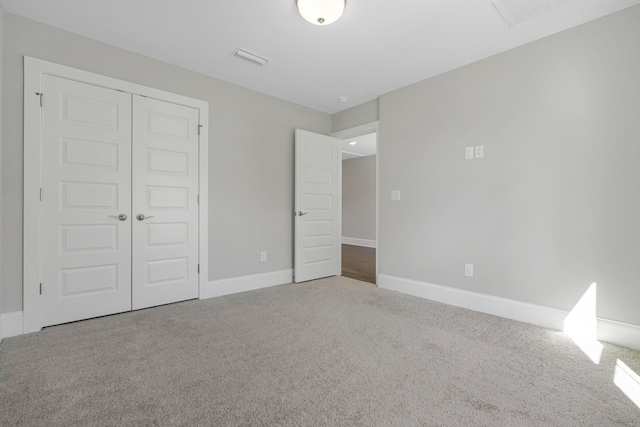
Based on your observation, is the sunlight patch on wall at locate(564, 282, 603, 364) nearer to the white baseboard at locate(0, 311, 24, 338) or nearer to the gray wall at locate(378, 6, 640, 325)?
the gray wall at locate(378, 6, 640, 325)

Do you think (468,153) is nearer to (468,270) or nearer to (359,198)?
(468,270)

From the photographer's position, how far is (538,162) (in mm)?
2592

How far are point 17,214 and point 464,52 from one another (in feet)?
13.8

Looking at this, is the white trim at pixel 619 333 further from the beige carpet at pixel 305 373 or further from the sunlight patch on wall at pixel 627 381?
the sunlight patch on wall at pixel 627 381

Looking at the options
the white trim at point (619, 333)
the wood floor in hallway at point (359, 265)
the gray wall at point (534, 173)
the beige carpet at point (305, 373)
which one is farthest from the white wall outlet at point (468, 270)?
the wood floor in hallway at point (359, 265)

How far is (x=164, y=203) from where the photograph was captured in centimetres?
303

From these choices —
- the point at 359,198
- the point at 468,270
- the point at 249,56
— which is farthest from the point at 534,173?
the point at 359,198

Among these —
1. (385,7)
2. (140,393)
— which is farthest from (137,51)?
(140,393)

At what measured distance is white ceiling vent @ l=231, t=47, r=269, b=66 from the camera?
2.79m

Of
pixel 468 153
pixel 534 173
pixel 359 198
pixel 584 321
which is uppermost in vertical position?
pixel 468 153

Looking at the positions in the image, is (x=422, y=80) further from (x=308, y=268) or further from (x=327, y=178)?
(x=308, y=268)

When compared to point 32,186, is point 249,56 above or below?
above

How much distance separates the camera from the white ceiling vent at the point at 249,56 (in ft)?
9.17

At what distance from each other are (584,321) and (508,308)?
1.77 ft
